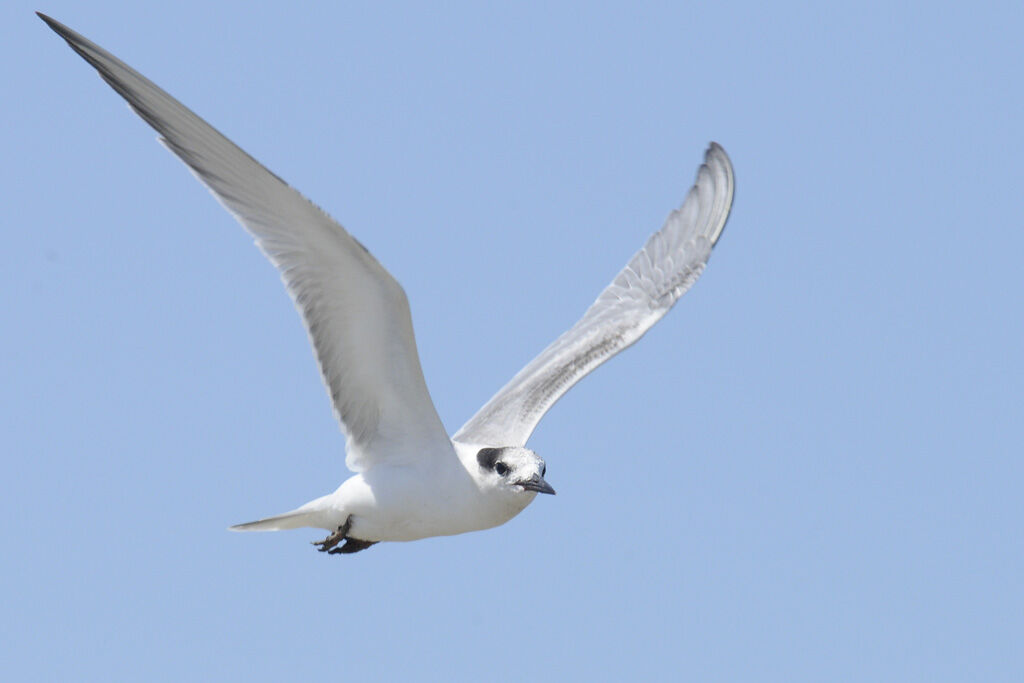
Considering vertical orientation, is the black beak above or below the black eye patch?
below

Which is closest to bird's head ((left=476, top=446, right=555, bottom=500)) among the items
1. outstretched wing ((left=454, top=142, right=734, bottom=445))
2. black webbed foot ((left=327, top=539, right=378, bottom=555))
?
black webbed foot ((left=327, top=539, right=378, bottom=555))

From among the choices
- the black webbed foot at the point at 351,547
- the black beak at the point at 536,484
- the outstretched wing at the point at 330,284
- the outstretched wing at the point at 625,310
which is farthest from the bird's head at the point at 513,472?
the outstretched wing at the point at 625,310

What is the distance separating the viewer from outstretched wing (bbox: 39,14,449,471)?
30.9 ft

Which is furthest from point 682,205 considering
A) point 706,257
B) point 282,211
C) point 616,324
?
point 282,211

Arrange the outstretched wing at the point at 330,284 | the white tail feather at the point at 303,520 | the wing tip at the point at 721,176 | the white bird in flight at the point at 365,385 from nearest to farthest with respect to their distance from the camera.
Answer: the outstretched wing at the point at 330,284 → the white bird in flight at the point at 365,385 → the white tail feather at the point at 303,520 → the wing tip at the point at 721,176

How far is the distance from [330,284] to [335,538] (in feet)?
7.04

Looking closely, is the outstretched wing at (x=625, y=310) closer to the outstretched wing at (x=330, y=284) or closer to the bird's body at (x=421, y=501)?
the bird's body at (x=421, y=501)

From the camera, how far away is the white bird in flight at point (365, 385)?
31.7 ft

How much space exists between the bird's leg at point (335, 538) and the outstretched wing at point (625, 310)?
193 centimetres

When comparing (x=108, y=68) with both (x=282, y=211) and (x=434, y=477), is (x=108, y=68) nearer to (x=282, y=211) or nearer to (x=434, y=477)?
(x=282, y=211)

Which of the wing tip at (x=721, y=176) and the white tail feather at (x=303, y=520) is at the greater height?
the wing tip at (x=721, y=176)

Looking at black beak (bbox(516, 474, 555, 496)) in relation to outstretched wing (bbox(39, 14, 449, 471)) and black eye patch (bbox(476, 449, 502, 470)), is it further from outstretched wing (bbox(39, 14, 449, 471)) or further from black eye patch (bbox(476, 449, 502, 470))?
outstretched wing (bbox(39, 14, 449, 471))

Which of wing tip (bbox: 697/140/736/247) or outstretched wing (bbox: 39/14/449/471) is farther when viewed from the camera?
wing tip (bbox: 697/140/736/247)

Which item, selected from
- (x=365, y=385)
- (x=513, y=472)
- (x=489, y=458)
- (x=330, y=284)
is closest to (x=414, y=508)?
(x=489, y=458)
